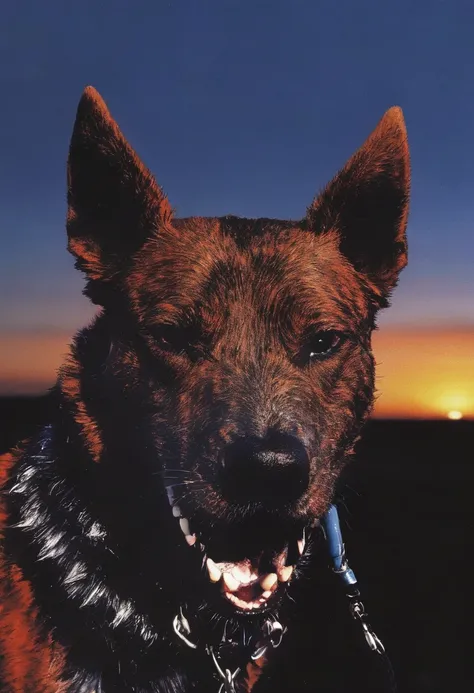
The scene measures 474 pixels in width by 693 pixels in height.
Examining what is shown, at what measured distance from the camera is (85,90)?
4.02 m

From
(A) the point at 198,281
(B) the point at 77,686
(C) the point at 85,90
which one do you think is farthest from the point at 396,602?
A: (C) the point at 85,90

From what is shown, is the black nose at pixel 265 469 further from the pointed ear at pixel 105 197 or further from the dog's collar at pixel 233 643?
the pointed ear at pixel 105 197

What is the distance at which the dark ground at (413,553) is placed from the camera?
633 cm

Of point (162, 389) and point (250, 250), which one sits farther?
point (250, 250)

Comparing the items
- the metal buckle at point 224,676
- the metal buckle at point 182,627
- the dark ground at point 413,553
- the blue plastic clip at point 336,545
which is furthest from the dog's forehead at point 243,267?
the metal buckle at point 224,676

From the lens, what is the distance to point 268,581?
4004 millimetres

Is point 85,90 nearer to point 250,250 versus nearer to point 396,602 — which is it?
point 250,250

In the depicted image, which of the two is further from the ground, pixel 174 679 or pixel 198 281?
pixel 198 281

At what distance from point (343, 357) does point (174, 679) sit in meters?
2.25

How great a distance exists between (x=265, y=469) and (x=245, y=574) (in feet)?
2.80

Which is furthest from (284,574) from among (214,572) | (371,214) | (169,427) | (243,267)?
(371,214)

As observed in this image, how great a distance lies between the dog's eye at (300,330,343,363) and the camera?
4.27 meters

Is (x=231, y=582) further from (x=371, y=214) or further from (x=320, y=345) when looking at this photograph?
(x=371, y=214)

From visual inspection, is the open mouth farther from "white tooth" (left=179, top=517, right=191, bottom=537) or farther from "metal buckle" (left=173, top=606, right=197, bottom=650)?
"metal buckle" (left=173, top=606, right=197, bottom=650)
